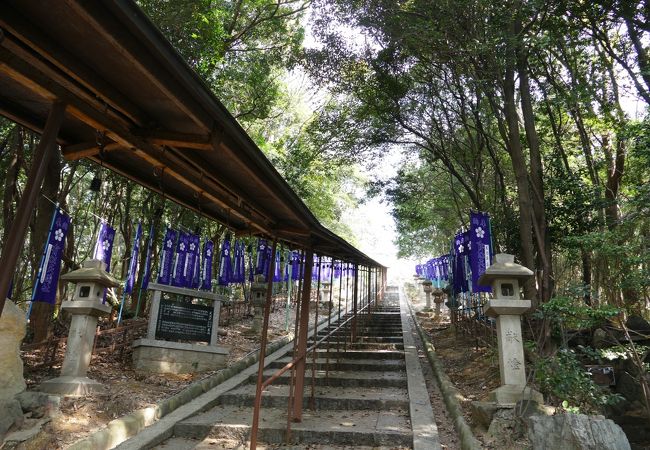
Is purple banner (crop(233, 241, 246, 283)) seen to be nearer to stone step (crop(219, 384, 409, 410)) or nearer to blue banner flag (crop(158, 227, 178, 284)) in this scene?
blue banner flag (crop(158, 227, 178, 284))

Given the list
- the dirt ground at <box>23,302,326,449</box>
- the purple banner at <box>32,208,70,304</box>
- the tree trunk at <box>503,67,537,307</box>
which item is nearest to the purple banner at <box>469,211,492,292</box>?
the tree trunk at <box>503,67,537,307</box>

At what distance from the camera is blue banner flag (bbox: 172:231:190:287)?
805cm

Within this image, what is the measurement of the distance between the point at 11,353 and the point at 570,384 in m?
6.76

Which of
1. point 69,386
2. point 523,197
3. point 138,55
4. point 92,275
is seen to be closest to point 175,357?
point 69,386

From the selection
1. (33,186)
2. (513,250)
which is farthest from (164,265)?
(513,250)

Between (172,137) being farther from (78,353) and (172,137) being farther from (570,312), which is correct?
(570,312)

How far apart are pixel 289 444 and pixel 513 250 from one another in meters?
7.24

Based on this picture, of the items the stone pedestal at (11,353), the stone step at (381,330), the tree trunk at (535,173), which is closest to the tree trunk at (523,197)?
the tree trunk at (535,173)

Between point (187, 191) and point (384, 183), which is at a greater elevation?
point (384, 183)

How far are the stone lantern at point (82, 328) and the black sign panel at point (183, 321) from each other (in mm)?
1569

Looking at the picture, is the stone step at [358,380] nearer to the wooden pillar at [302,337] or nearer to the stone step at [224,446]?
the wooden pillar at [302,337]

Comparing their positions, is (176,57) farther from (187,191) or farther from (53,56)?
(187,191)

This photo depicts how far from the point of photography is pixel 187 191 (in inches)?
151

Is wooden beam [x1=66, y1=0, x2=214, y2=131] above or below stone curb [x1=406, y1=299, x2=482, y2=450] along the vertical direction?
above
